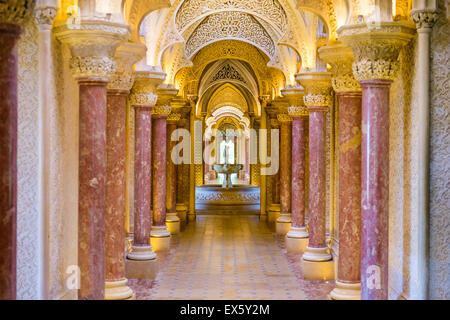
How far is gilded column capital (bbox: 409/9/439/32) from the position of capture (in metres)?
5.46

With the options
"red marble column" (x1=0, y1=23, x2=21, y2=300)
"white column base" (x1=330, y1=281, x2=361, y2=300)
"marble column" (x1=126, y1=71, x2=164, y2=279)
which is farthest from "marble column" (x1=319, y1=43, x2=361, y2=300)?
"red marble column" (x1=0, y1=23, x2=21, y2=300)

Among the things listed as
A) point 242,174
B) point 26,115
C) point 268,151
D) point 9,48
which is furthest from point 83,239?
point 242,174

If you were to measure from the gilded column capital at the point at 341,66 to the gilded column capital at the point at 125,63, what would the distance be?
7.47 feet

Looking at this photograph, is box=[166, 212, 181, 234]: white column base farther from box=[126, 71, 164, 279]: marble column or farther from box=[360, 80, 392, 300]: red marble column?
box=[360, 80, 392, 300]: red marble column

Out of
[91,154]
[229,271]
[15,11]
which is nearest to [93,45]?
[91,154]

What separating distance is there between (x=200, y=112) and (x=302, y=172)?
1095 centimetres

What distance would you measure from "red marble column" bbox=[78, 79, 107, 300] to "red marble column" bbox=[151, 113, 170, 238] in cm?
607

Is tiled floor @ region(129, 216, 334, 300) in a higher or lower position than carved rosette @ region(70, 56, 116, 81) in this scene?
lower

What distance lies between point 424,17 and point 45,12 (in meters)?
3.41

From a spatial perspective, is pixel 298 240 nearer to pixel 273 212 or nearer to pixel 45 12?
pixel 273 212

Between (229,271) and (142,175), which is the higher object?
(142,175)

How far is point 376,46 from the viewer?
5996 mm

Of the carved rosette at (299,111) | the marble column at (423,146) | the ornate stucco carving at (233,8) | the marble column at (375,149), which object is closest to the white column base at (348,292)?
the marble column at (375,149)
